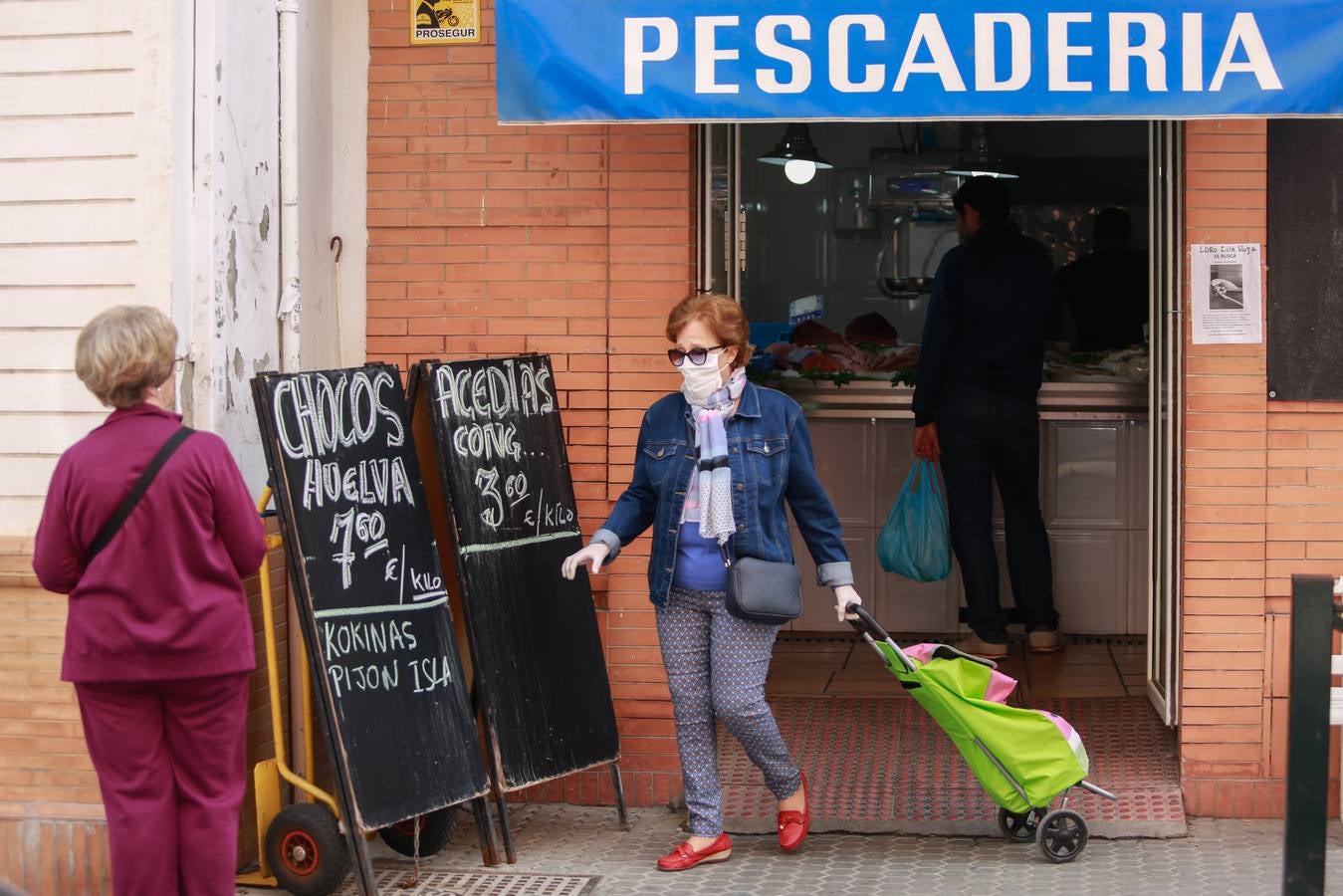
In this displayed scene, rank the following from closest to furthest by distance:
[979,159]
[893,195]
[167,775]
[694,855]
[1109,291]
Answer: [167,775]
[694,855]
[1109,291]
[979,159]
[893,195]

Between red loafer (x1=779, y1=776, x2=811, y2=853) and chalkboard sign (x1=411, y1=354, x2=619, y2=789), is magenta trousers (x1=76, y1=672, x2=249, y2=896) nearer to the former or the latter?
chalkboard sign (x1=411, y1=354, x2=619, y2=789)

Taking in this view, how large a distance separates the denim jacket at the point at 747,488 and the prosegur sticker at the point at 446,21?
5.51 feet

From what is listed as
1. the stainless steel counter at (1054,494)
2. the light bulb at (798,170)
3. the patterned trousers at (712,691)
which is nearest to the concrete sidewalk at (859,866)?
the patterned trousers at (712,691)

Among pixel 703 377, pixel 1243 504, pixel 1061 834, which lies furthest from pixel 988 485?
pixel 703 377

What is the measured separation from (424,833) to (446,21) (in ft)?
9.38

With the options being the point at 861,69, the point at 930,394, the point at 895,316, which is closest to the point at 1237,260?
the point at 861,69

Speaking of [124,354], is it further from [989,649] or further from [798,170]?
[798,170]

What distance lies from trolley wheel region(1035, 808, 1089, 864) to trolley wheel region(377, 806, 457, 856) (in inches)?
75.4

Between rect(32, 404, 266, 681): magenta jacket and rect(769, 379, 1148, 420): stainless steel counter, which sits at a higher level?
rect(769, 379, 1148, 420): stainless steel counter

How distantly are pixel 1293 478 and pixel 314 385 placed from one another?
329cm

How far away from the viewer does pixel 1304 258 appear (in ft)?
19.3

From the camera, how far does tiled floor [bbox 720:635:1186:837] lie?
19.9 feet

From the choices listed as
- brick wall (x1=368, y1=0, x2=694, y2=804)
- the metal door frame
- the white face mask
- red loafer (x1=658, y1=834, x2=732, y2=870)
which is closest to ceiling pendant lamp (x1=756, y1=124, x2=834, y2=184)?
the metal door frame

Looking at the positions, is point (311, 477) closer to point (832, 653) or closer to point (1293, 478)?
point (1293, 478)
